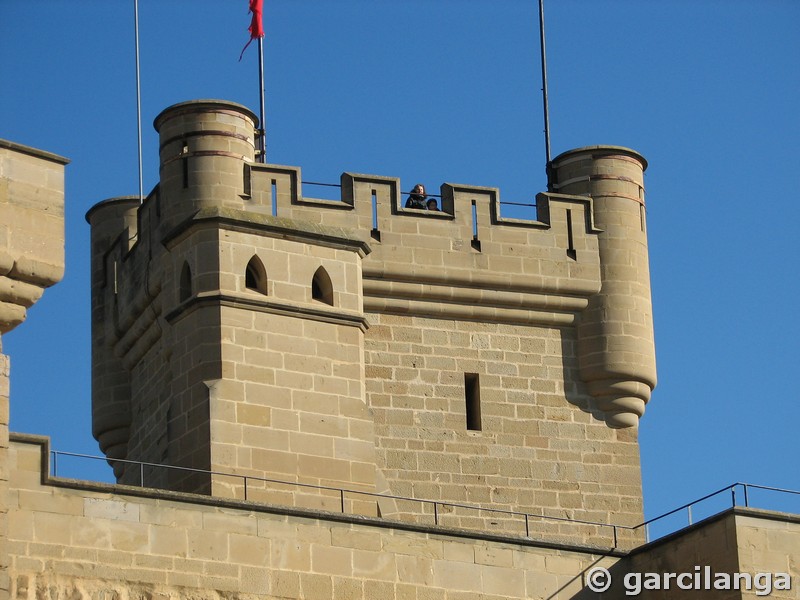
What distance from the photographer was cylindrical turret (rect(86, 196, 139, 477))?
124ft

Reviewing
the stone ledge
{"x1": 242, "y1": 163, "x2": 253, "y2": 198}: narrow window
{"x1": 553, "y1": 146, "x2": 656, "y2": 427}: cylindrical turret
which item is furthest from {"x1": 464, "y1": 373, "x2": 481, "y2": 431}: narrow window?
{"x1": 242, "y1": 163, "x2": 253, "y2": 198}: narrow window

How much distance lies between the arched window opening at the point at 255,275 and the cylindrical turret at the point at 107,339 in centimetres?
385

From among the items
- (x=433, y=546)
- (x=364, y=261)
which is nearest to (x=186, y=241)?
→ (x=364, y=261)

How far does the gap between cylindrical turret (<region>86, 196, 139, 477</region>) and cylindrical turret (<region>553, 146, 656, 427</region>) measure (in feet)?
20.8

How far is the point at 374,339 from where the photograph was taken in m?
36.3

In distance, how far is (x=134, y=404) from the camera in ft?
123

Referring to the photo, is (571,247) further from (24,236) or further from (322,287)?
(24,236)

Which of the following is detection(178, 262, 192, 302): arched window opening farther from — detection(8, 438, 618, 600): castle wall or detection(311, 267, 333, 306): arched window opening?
detection(8, 438, 618, 600): castle wall

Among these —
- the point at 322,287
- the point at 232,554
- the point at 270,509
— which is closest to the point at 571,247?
the point at 322,287

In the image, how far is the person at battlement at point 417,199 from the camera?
3762 centimetres

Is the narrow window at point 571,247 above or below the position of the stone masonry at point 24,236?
above

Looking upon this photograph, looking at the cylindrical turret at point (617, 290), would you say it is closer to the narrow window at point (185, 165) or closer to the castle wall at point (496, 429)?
the castle wall at point (496, 429)

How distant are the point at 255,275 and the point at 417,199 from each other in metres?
3.53

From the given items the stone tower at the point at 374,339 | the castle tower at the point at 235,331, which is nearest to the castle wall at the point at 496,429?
the stone tower at the point at 374,339
